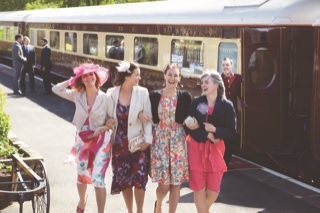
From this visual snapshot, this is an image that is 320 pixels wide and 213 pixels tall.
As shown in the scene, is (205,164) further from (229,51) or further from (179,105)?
(229,51)

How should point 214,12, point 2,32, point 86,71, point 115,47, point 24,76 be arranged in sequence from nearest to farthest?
point 86,71, point 214,12, point 115,47, point 24,76, point 2,32

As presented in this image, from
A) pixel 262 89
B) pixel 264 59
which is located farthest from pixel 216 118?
pixel 264 59

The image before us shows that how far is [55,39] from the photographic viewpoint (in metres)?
21.9

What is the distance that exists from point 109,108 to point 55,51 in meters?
16.6

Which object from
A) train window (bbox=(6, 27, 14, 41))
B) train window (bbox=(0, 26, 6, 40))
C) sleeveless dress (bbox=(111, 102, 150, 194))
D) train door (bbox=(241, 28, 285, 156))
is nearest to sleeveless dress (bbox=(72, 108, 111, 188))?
sleeveless dress (bbox=(111, 102, 150, 194))

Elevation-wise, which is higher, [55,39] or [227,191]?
[55,39]

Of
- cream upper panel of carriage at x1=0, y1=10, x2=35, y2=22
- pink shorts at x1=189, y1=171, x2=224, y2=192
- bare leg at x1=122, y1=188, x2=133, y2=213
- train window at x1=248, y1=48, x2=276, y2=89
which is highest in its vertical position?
cream upper panel of carriage at x1=0, y1=10, x2=35, y2=22

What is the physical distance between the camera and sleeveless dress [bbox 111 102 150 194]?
19.8 ft

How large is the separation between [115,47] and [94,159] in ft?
32.8

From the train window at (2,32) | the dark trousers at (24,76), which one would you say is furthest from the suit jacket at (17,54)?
the train window at (2,32)

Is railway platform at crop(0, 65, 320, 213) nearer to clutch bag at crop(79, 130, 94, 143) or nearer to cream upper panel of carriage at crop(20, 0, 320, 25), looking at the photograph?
clutch bag at crop(79, 130, 94, 143)

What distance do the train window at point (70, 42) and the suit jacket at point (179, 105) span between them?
45.1ft

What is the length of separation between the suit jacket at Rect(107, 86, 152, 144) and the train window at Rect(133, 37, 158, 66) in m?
7.13

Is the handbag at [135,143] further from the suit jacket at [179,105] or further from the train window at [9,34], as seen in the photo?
the train window at [9,34]
